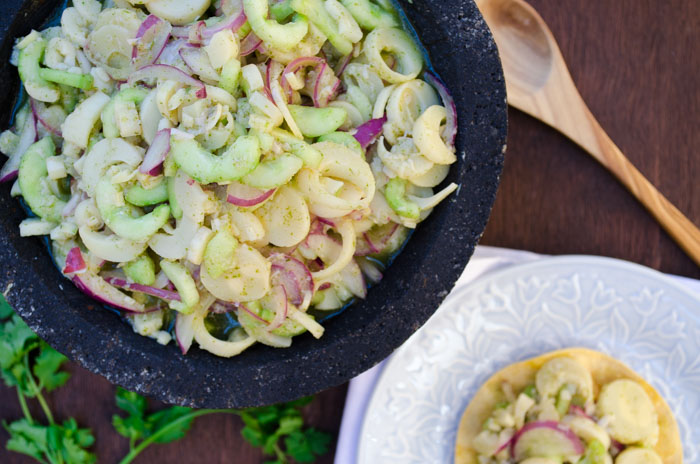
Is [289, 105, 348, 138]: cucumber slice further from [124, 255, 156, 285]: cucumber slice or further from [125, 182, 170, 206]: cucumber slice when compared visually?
[124, 255, 156, 285]: cucumber slice

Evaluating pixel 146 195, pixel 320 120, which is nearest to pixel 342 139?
pixel 320 120

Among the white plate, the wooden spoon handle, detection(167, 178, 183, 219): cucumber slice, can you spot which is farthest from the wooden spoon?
detection(167, 178, 183, 219): cucumber slice

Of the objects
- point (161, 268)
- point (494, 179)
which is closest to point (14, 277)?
point (161, 268)

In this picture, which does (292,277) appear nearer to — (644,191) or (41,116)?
(41,116)

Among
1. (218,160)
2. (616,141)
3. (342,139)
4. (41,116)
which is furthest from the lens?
(616,141)

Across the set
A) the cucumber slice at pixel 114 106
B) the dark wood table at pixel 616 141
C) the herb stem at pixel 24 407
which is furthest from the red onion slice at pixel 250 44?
the herb stem at pixel 24 407

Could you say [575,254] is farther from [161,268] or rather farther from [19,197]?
[19,197]
